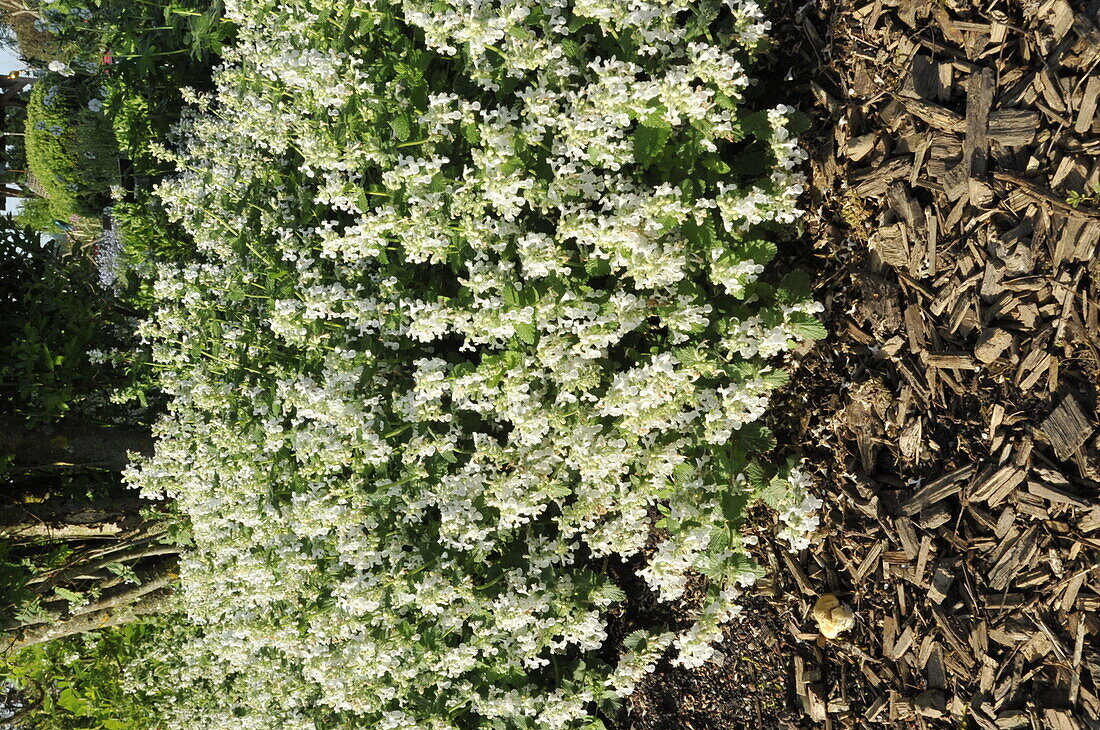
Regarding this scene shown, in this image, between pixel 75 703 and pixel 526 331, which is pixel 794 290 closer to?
pixel 526 331

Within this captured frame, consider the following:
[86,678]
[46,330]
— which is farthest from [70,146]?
[86,678]

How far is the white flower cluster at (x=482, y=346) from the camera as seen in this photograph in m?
3.50

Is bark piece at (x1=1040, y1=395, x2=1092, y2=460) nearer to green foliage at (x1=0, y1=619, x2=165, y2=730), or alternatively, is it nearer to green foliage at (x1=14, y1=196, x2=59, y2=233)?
green foliage at (x1=0, y1=619, x2=165, y2=730)

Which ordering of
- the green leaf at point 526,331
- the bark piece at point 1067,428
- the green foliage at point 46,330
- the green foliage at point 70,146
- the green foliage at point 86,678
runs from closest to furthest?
the bark piece at point 1067,428 < the green leaf at point 526,331 < the green foliage at point 46,330 < the green foliage at point 86,678 < the green foliage at point 70,146

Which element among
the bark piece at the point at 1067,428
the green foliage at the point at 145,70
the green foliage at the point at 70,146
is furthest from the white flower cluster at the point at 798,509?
the green foliage at the point at 70,146

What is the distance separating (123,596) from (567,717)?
5166mm

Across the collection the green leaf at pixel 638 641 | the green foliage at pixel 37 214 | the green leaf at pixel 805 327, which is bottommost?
the green foliage at pixel 37 214

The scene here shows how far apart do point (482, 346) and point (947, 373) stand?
2.78 m

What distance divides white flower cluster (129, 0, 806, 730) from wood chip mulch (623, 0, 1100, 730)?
487mm

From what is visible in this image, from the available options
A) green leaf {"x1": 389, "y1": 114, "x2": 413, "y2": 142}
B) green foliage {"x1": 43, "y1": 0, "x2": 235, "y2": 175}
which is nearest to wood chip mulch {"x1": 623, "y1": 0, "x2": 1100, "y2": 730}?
green leaf {"x1": 389, "y1": 114, "x2": 413, "y2": 142}

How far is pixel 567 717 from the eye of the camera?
403cm

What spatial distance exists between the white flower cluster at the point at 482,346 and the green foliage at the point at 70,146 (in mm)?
5567

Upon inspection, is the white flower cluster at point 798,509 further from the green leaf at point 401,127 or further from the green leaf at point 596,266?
the green leaf at point 401,127

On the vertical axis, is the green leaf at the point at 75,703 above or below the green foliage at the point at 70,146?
below
